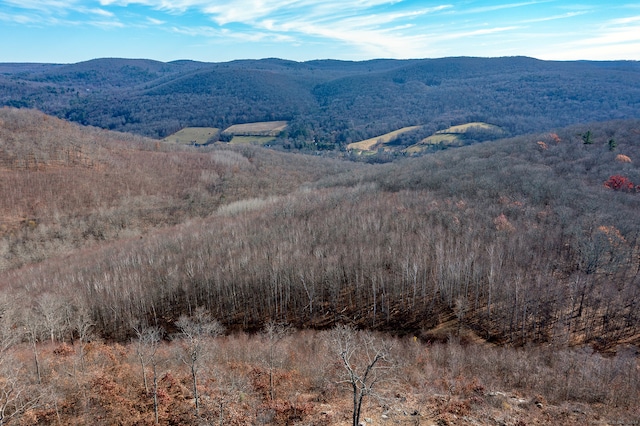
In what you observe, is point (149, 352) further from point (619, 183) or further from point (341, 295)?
point (619, 183)

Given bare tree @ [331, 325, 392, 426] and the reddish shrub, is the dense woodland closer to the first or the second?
the reddish shrub

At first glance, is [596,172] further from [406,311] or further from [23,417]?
[23,417]

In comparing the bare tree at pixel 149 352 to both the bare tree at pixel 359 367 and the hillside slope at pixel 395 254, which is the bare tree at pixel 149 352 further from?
the hillside slope at pixel 395 254

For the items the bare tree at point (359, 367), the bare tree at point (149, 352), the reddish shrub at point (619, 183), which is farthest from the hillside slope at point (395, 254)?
the bare tree at point (149, 352)

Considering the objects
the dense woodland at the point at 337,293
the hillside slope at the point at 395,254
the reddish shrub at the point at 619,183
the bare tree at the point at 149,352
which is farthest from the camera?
the reddish shrub at the point at 619,183

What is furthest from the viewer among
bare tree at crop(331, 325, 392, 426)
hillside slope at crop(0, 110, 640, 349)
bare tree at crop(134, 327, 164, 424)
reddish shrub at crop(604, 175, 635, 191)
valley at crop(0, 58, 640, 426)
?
reddish shrub at crop(604, 175, 635, 191)

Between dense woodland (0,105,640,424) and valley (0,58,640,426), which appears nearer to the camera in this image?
valley (0,58,640,426)

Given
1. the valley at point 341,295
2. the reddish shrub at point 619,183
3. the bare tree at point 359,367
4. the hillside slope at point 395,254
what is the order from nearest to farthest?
the bare tree at point 359,367, the valley at point 341,295, the hillside slope at point 395,254, the reddish shrub at point 619,183

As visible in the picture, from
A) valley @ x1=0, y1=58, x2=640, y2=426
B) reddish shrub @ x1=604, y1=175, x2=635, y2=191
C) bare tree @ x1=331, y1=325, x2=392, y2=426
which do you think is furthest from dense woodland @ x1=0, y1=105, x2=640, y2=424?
bare tree @ x1=331, y1=325, x2=392, y2=426

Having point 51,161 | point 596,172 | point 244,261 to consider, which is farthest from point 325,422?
point 51,161
